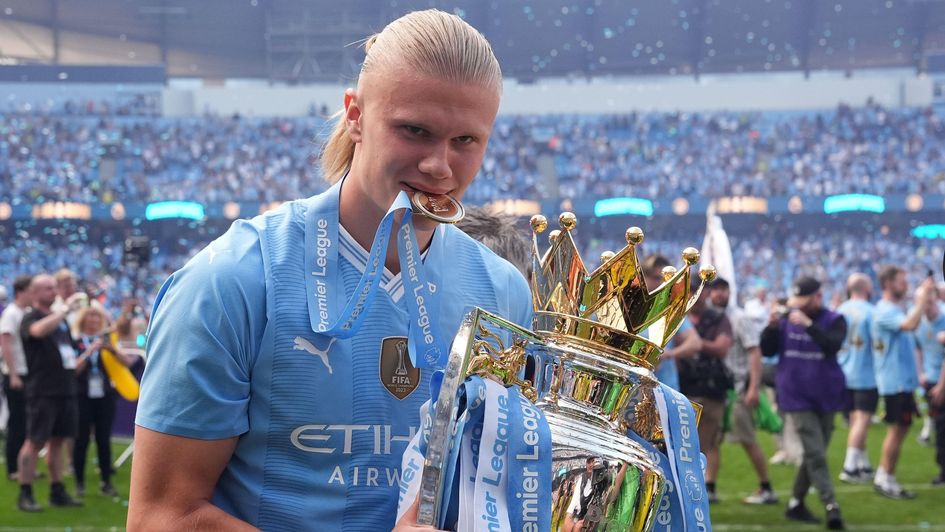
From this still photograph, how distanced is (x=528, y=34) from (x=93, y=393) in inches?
1203

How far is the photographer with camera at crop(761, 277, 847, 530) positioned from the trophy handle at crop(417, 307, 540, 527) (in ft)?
20.4

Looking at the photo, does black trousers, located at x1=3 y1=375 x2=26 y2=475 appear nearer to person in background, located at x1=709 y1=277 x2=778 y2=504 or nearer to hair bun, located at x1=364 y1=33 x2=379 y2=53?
person in background, located at x1=709 y1=277 x2=778 y2=504

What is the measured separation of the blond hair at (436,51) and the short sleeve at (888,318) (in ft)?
26.6

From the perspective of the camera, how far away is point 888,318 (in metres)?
8.91

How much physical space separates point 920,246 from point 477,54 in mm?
32627

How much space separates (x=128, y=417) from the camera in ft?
37.9

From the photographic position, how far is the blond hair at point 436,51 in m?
1.34

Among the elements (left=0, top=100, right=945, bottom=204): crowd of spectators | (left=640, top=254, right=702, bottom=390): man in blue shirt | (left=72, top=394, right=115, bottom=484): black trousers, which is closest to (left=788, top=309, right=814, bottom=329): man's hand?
(left=640, top=254, right=702, bottom=390): man in blue shirt

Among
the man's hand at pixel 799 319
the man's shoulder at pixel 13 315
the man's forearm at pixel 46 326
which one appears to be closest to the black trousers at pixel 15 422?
the man's shoulder at pixel 13 315

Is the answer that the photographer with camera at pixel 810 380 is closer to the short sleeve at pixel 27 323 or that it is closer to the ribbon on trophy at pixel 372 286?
the short sleeve at pixel 27 323

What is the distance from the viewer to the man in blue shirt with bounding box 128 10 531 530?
134cm

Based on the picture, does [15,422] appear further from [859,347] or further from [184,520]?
[184,520]

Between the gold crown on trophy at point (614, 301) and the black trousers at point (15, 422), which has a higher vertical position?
the gold crown on trophy at point (614, 301)

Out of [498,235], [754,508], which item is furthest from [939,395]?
[498,235]
